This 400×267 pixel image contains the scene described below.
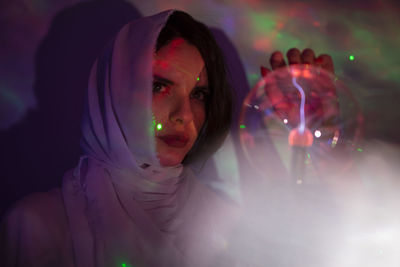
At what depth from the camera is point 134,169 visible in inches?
38.8

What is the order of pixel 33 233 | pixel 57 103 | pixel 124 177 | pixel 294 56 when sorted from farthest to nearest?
pixel 57 103, pixel 294 56, pixel 124 177, pixel 33 233

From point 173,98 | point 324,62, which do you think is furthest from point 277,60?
point 173,98

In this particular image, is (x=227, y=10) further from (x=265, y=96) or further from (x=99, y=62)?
(x=99, y=62)

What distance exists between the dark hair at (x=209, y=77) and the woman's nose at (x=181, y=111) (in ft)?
0.57

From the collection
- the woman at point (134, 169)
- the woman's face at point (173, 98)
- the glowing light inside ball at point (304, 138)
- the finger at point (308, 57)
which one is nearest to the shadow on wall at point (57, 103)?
the woman at point (134, 169)

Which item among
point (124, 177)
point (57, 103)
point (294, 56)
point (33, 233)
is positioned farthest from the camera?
point (57, 103)

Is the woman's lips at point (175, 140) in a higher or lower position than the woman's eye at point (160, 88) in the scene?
lower

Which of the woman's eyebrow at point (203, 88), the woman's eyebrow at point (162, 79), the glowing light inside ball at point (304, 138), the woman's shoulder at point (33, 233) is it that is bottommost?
the woman's shoulder at point (33, 233)

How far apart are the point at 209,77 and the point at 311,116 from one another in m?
0.35

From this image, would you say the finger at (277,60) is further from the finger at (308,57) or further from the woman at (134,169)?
the woman at (134,169)

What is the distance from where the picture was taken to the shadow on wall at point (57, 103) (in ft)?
3.99

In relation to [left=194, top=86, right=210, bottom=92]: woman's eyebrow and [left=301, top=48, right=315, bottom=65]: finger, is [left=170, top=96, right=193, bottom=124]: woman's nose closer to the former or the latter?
[left=194, top=86, right=210, bottom=92]: woman's eyebrow

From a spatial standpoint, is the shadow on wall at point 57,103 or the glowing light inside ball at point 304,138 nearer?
the glowing light inside ball at point 304,138

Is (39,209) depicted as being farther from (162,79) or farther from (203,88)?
(203,88)
